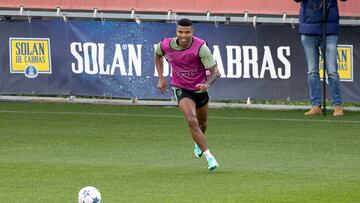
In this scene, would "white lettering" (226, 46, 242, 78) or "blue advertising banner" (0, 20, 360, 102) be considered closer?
"blue advertising banner" (0, 20, 360, 102)

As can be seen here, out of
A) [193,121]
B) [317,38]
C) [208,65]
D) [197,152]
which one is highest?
[208,65]

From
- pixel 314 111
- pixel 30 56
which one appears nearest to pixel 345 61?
pixel 314 111

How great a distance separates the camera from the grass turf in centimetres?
1376

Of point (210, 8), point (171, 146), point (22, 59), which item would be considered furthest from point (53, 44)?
point (171, 146)

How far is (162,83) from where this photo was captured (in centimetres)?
1650

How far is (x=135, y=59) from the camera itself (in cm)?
2380

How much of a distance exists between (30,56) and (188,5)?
3145 millimetres

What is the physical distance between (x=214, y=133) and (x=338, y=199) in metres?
7.00

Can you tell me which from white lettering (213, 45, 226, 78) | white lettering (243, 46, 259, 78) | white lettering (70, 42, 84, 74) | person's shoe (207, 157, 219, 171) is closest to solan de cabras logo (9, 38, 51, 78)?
white lettering (70, 42, 84, 74)

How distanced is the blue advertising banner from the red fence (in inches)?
53.4

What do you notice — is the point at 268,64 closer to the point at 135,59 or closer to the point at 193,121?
the point at 135,59

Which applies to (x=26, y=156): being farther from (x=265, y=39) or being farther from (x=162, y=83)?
(x=265, y=39)

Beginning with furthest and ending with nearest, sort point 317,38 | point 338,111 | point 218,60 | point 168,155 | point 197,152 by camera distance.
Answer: point 218,60 → point 338,111 → point 317,38 → point 168,155 → point 197,152

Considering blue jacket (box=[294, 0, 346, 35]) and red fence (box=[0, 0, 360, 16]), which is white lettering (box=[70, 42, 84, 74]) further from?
blue jacket (box=[294, 0, 346, 35])
